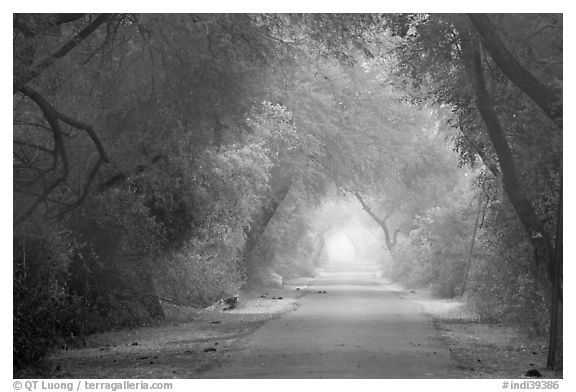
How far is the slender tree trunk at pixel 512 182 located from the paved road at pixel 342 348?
2282 mm

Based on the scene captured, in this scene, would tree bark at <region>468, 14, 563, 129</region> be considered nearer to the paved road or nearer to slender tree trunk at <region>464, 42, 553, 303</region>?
slender tree trunk at <region>464, 42, 553, 303</region>

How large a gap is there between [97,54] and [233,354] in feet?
22.5

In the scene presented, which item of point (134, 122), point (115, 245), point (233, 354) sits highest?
point (134, 122)

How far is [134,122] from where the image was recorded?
18797 millimetres

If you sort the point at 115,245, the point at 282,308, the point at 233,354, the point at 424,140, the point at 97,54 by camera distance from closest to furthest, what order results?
the point at 233,354
the point at 97,54
the point at 115,245
the point at 282,308
the point at 424,140

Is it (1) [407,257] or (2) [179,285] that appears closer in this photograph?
(2) [179,285]

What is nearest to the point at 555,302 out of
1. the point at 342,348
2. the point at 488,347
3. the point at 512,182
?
the point at 512,182

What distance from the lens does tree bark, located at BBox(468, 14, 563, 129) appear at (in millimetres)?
14000

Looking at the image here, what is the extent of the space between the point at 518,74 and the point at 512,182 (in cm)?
244

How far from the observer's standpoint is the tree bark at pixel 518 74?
14.0 metres

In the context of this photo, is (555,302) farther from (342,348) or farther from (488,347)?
(488,347)

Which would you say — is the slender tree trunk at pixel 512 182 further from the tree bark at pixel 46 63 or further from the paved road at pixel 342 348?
the tree bark at pixel 46 63
